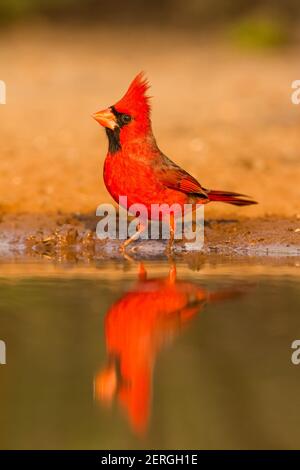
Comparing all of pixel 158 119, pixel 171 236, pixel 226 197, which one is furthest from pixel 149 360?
pixel 158 119

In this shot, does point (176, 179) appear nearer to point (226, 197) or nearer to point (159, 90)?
point (226, 197)

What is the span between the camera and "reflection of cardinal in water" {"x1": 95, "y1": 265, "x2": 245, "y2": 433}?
13.9 ft

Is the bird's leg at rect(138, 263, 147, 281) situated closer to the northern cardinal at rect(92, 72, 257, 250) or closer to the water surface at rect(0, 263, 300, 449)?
the water surface at rect(0, 263, 300, 449)

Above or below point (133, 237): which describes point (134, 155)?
above

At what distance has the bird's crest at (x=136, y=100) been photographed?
662 centimetres

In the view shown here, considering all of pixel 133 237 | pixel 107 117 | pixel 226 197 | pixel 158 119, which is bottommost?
pixel 133 237

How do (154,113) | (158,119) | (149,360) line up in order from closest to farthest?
1. (149,360)
2. (158,119)
3. (154,113)

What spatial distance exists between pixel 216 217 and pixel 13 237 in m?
1.51

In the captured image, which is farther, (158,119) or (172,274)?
(158,119)

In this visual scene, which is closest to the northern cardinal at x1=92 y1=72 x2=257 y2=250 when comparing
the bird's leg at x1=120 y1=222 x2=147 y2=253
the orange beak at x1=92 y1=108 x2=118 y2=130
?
the orange beak at x1=92 y1=108 x2=118 y2=130

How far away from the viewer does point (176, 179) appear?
22.7 feet

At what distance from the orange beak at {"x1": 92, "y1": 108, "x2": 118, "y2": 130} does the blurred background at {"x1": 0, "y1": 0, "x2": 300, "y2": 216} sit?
1690mm

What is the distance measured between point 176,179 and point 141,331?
6.44ft

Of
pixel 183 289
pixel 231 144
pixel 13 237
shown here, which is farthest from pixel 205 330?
pixel 231 144
